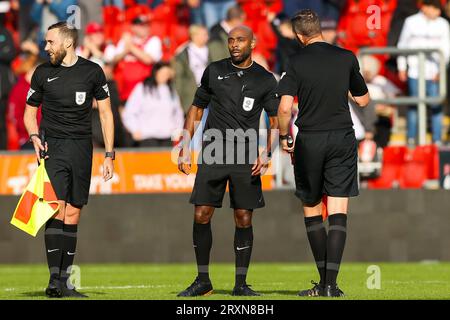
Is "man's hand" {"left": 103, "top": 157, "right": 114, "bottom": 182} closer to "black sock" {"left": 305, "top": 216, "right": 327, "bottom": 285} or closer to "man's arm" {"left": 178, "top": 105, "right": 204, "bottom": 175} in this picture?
"man's arm" {"left": 178, "top": 105, "right": 204, "bottom": 175}

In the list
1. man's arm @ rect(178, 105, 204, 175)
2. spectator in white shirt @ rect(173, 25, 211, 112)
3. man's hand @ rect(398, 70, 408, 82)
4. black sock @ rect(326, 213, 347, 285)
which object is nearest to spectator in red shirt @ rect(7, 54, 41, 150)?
spectator in white shirt @ rect(173, 25, 211, 112)

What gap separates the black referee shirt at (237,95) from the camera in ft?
42.0

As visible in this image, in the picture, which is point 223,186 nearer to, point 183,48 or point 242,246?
point 242,246

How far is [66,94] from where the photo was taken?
1271 centimetres

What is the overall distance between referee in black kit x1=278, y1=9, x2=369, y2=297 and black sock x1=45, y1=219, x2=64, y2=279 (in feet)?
7.07

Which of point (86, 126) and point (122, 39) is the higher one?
point (122, 39)

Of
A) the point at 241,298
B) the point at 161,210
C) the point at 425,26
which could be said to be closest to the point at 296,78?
the point at 241,298

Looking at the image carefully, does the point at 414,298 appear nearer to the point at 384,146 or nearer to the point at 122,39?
the point at 384,146

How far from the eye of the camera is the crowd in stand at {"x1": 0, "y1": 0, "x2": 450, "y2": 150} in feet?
66.6

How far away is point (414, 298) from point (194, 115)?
8.52ft

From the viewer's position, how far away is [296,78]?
487 inches
